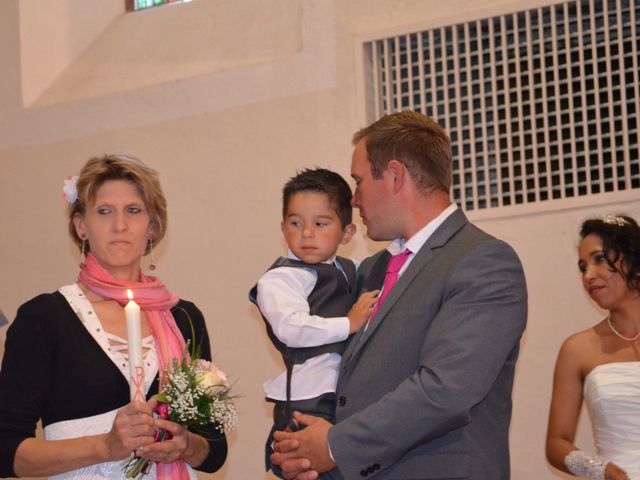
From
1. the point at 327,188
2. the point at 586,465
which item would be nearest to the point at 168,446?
the point at 327,188

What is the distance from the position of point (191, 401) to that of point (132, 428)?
0.18 meters

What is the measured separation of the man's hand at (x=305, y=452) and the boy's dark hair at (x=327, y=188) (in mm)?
816

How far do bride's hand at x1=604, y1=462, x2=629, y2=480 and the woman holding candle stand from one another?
4.94ft

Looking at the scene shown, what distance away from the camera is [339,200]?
12.5 ft

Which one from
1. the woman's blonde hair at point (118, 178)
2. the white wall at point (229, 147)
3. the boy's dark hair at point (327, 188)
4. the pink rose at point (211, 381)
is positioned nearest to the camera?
the pink rose at point (211, 381)

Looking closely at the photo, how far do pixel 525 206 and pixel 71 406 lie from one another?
2621 millimetres

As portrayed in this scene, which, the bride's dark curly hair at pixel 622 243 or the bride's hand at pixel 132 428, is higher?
the bride's dark curly hair at pixel 622 243

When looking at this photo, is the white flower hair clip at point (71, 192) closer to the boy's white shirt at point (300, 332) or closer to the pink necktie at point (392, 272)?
the boy's white shirt at point (300, 332)

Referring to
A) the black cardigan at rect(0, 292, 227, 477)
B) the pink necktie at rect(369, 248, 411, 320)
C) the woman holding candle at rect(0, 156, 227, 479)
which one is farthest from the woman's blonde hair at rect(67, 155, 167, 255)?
the pink necktie at rect(369, 248, 411, 320)

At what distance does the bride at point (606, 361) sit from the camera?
170 inches

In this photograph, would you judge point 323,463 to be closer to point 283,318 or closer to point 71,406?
point 283,318

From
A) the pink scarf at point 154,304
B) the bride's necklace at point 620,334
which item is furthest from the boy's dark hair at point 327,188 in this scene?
the bride's necklace at point 620,334

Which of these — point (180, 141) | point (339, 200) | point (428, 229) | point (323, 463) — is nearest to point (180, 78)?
point (180, 141)

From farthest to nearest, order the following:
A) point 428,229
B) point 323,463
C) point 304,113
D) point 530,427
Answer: point 304,113 < point 530,427 < point 428,229 < point 323,463
